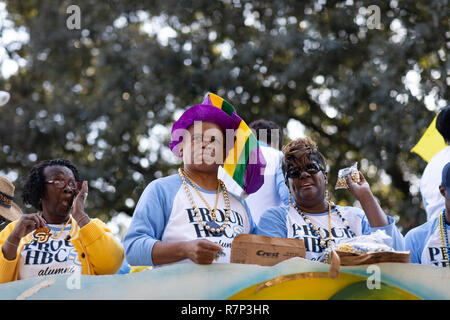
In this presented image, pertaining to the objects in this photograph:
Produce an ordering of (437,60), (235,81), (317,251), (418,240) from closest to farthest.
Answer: (317,251) → (418,240) → (437,60) → (235,81)

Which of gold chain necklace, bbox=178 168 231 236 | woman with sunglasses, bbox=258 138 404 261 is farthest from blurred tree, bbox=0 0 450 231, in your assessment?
gold chain necklace, bbox=178 168 231 236

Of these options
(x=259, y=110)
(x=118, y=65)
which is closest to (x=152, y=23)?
(x=118, y=65)

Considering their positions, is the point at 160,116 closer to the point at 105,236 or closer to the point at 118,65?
the point at 118,65

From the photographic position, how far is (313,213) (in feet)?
11.8

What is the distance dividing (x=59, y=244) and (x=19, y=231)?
0.98 feet

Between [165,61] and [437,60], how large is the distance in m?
3.38

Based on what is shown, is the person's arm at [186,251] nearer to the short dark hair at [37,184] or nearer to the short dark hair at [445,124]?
the short dark hair at [37,184]

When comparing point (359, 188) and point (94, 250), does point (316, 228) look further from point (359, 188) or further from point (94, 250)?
point (94, 250)

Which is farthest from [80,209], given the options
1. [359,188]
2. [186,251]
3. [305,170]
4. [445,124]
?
[445,124]

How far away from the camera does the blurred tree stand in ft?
24.1

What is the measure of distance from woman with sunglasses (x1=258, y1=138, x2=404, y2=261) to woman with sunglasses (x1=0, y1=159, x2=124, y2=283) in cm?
89

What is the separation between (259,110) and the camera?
833 cm
